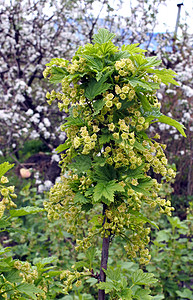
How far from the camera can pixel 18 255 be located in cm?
373

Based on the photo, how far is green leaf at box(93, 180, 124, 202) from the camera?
1263 mm

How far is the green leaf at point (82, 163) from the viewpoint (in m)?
1.40

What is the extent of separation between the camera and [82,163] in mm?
1422

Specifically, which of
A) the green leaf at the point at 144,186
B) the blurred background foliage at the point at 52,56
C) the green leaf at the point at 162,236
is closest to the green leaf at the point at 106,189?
the green leaf at the point at 144,186

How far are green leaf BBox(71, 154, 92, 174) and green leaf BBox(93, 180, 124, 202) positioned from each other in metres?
0.11

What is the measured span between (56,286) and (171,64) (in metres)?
5.94

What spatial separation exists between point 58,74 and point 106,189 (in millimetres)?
591

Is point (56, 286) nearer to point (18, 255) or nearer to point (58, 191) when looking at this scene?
point (58, 191)

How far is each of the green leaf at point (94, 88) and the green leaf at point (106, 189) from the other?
387 millimetres

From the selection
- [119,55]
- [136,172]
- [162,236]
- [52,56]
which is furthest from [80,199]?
[52,56]

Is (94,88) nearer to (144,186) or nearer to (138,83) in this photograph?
(138,83)

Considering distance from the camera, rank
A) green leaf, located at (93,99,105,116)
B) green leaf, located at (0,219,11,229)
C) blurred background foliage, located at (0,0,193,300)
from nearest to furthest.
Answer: green leaf, located at (0,219,11,229)
green leaf, located at (93,99,105,116)
blurred background foliage, located at (0,0,193,300)

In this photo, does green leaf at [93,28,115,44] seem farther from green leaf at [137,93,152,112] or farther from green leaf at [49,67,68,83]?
green leaf at [137,93,152,112]

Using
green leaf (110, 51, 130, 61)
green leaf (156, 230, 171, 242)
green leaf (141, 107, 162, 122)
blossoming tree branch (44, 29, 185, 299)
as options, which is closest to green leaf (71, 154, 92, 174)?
blossoming tree branch (44, 29, 185, 299)
